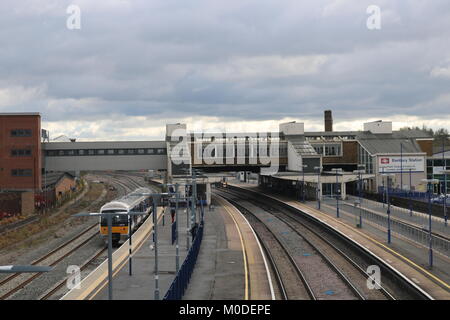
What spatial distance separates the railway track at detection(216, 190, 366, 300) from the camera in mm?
26484

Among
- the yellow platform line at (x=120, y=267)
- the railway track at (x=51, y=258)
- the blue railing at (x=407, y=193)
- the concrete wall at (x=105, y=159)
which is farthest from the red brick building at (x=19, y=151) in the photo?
the blue railing at (x=407, y=193)

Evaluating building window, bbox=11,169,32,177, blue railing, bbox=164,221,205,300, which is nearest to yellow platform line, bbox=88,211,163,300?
blue railing, bbox=164,221,205,300

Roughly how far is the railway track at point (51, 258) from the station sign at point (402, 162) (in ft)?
143

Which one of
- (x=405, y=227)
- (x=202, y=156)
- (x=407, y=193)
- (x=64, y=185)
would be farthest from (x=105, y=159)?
(x=405, y=227)

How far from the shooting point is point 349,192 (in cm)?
8294

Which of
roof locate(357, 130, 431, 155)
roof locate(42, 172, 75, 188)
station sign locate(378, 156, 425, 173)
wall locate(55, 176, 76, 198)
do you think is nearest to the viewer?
station sign locate(378, 156, 425, 173)

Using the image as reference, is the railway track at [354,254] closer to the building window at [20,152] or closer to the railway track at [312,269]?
the railway track at [312,269]

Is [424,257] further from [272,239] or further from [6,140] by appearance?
[6,140]

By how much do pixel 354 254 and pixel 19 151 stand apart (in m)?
A: 50.0

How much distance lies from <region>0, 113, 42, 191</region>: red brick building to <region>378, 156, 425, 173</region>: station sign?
5007 cm

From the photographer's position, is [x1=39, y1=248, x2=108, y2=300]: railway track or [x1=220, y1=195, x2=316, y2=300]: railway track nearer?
[x1=39, y1=248, x2=108, y2=300]: railway track

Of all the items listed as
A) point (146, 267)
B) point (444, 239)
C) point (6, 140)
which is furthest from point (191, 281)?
point (6, 140)

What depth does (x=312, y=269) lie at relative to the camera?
107 ft

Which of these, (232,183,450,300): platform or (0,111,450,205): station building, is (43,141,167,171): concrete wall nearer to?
(0,111,450,205): station building
